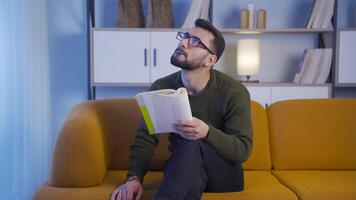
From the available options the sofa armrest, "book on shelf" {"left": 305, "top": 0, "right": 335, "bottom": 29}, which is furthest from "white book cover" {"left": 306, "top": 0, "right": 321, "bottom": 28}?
the sofa armrest

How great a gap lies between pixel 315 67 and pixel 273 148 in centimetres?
132

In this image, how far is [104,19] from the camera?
3344 millimetres

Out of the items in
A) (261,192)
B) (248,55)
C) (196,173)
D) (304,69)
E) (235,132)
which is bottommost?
(261,192)

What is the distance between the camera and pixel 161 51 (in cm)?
304

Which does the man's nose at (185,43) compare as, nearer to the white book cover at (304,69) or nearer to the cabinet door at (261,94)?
the cabinet door at (261,94)

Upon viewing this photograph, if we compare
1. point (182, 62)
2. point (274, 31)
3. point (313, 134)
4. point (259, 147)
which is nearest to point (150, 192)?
point (182, 62)

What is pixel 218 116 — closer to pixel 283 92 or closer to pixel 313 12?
pixel 283 92

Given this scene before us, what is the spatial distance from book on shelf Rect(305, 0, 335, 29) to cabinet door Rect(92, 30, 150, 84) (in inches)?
50.7

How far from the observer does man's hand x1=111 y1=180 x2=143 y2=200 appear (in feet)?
4.98

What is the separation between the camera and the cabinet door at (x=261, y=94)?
3.08 meters

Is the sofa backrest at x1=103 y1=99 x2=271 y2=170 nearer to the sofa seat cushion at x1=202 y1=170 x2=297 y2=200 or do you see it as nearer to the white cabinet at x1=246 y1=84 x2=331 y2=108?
the sofa seat cushion at x1=202 y1=170 x2=297 y2=200

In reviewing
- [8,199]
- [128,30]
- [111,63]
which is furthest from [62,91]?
[8,199]

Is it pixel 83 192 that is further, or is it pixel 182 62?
pixel 182 62

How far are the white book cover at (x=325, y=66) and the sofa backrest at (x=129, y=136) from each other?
126 centimetres
